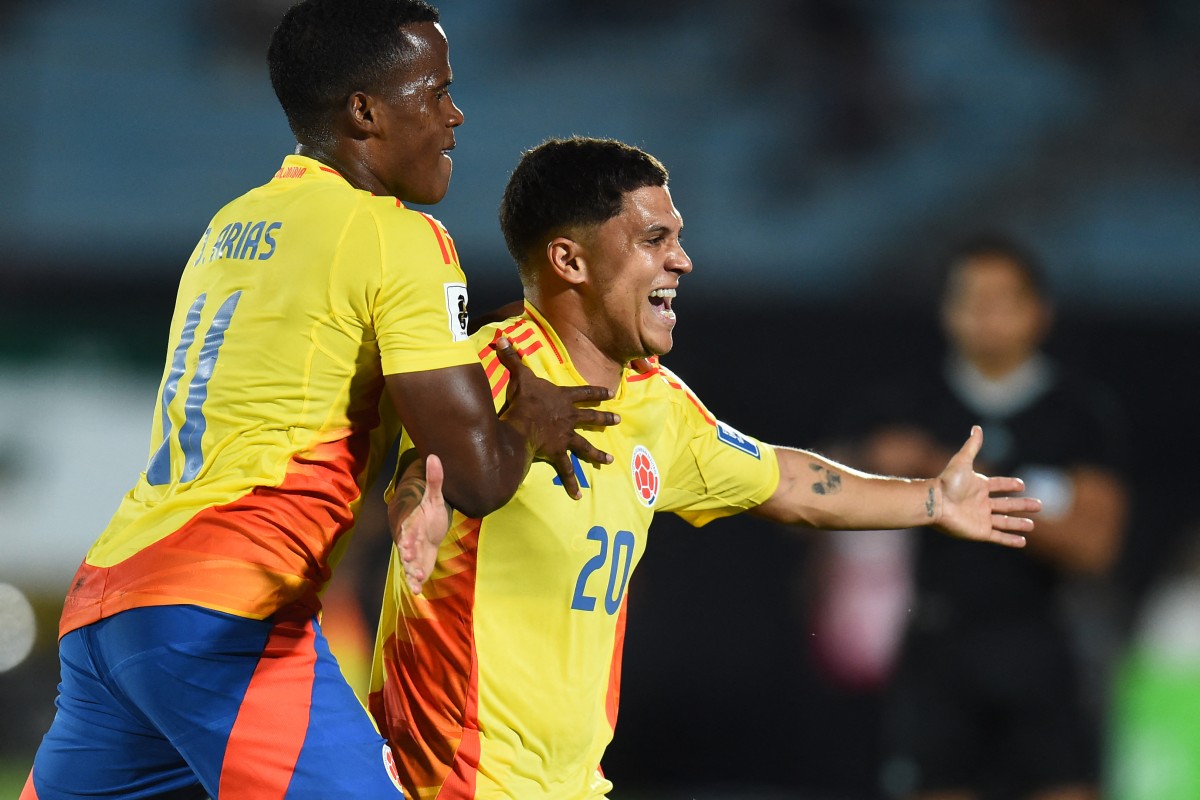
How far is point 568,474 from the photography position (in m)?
3.16

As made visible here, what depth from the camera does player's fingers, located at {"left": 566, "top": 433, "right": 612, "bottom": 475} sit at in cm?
315

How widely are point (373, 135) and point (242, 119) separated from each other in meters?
7.83

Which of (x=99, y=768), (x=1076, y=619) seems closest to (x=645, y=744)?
(x=1076, y=619)

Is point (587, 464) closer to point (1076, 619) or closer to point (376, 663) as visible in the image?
point (376, 663)

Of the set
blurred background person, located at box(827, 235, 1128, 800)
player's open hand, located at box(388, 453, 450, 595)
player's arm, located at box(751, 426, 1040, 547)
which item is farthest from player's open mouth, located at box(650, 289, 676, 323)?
blurred background person, located at box(827, 235, 1128, 800)

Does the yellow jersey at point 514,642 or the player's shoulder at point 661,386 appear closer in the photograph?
the yellow jersey at point 514,642

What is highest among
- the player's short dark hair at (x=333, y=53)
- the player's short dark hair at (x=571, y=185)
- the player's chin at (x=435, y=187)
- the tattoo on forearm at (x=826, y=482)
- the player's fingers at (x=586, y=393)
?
the player's short dark hair at (x=333, y=53)

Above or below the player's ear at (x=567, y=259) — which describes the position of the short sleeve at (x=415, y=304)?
below

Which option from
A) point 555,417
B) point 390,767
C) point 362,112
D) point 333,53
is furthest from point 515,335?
point 390,767

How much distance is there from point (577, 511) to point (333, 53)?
3.62ft

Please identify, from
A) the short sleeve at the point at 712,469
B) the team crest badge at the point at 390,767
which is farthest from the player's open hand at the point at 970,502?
the team crest badge at the point at 390,767

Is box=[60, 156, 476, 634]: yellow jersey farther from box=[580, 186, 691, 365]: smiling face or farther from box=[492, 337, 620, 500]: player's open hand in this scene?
box=[580, 186, 691, 365]: smiling face

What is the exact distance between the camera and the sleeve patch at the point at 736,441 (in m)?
3.78

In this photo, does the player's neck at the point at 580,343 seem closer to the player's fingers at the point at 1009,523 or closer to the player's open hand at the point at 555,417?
the player's open hand at the point at 555,417
